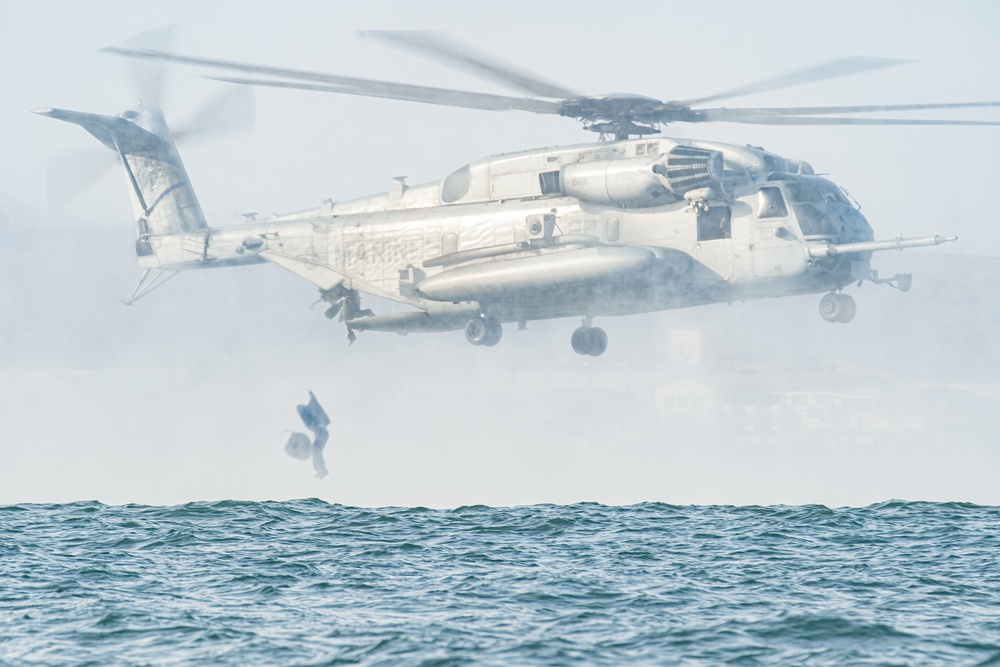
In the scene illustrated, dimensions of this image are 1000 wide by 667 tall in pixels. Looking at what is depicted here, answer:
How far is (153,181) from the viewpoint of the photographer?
112ft

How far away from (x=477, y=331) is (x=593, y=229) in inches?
148

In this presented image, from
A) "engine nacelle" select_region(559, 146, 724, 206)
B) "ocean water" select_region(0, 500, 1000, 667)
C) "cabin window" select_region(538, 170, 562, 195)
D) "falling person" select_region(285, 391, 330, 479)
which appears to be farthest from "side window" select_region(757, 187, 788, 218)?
"falling person" select_region(285, 391, 330, 479)

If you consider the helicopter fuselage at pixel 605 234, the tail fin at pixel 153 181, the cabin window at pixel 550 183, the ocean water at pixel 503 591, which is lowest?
the ocean water at pixel 503 591

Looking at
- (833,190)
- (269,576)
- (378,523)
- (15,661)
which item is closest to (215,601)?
(269,576)

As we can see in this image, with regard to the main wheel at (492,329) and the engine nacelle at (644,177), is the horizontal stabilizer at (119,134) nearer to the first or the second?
the main wheel at (492,329)

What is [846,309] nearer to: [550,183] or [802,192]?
[802,192]

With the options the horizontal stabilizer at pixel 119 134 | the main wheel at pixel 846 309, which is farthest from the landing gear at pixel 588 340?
the horizontal stabilizer at pixel 119 134

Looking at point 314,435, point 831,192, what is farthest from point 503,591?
point 314,435

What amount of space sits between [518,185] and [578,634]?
43.3 ft

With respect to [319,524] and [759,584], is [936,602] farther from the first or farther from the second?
[319,524]

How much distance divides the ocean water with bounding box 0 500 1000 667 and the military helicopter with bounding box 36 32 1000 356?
505 cm

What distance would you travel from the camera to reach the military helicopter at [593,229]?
83.1 feet

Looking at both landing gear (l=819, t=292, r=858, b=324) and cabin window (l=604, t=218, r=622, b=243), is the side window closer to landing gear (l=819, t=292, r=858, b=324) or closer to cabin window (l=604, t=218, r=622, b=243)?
landing gear (l=819, t=292, r=858, b=324)

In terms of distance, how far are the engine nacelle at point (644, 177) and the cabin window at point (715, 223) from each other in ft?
2.06
